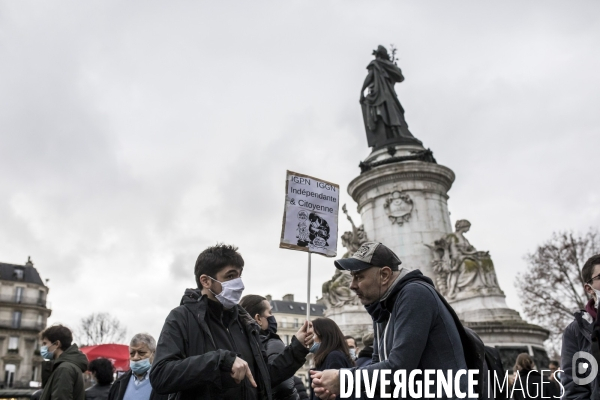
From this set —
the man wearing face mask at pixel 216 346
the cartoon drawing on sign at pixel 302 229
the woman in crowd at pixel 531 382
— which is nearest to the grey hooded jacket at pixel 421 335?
the man wearing face mask at pixel 216 346

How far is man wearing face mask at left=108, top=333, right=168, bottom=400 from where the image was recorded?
4.59m

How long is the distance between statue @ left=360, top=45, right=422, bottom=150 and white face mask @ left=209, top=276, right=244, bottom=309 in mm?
16022

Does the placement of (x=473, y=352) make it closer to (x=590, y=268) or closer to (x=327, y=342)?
(x=590, y=268)

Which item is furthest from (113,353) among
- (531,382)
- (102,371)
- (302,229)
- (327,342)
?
(531,382)

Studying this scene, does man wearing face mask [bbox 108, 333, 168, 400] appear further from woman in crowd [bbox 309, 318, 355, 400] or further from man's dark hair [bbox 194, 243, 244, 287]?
man's dark hair [bbox 194, 243, 244, 287]

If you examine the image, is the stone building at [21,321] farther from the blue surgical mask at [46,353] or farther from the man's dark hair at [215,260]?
the man's dark hair at [215,260]

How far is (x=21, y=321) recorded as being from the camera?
53.2 m

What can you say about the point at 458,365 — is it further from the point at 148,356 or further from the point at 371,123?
the point at 371,123

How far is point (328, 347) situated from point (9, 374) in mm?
55195

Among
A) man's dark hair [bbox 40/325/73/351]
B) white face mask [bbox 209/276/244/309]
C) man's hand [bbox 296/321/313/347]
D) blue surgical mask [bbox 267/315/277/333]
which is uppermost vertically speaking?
white face mask [bbox 209/276/244/309]

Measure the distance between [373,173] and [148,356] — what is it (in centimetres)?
1298

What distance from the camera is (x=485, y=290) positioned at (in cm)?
1434

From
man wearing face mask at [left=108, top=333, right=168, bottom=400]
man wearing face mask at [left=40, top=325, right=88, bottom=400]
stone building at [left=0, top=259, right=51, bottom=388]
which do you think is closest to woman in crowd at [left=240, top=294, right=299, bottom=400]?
man wearing face mask at [left=108, top=333, right=168, bottom=400]

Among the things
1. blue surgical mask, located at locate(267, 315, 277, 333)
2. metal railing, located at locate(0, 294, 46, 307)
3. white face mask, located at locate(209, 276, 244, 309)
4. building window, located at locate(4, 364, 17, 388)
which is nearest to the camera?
white face mask, located at locate(209, 276, 244, 309)
